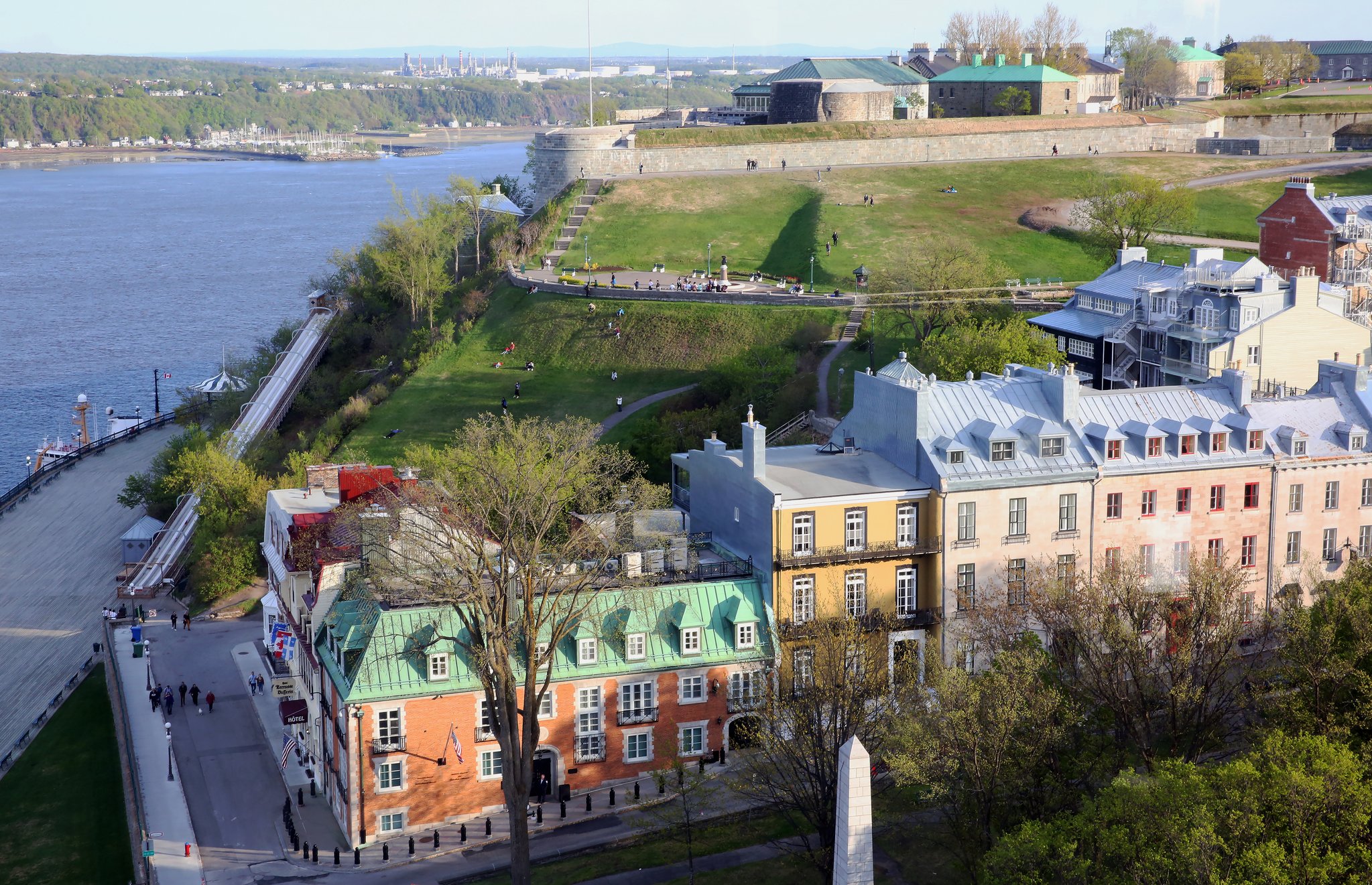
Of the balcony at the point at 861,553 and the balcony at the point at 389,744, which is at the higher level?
the balcony at the point at 861,553

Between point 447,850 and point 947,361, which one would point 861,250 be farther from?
point 447,850

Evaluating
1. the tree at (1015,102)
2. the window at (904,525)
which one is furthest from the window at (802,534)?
the tree at (1015,102)

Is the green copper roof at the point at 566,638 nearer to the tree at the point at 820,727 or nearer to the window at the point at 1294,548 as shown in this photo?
the tree at the point at 820,727

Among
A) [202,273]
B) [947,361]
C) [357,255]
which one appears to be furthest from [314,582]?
[202,273]

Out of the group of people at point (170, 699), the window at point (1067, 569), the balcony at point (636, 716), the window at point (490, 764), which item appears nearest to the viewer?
the window at point (1067, 569)

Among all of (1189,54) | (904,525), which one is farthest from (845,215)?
(1189,54)

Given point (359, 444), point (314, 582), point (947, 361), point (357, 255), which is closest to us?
point (314, 582)

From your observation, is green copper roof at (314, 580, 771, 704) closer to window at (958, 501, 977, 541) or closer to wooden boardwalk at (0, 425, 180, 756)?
window at (958, 501, 977, 541)
